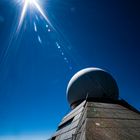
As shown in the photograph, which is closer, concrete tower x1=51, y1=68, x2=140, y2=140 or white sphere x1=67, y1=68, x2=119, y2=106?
concrete tower x1=51, y1=68, x2=140, y2=140

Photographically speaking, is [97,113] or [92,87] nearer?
[97,113]

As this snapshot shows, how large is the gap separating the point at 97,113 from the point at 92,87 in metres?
5.10

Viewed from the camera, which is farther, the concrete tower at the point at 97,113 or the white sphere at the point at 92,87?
the white sphere at the point at 92,87

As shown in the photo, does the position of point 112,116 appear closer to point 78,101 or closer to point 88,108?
point 88,108

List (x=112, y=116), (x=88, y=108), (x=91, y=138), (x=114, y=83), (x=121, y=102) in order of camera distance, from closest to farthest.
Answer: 1. (x=91, y=138)
2. (x=112, y=116)
3. (x=88, y=108)
4. (x=121, y=102)
5. (x=114, y=83)

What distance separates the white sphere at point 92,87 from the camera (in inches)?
553

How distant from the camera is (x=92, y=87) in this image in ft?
46.3

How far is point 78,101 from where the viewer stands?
14789 mm

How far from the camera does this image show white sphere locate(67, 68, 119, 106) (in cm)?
1405

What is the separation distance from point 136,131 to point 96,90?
6.87m

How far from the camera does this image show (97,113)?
9.16 metres

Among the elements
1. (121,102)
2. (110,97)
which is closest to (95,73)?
(110,97)

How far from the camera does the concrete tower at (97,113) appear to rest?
6.75 meters

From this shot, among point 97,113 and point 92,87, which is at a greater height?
point 92,87
